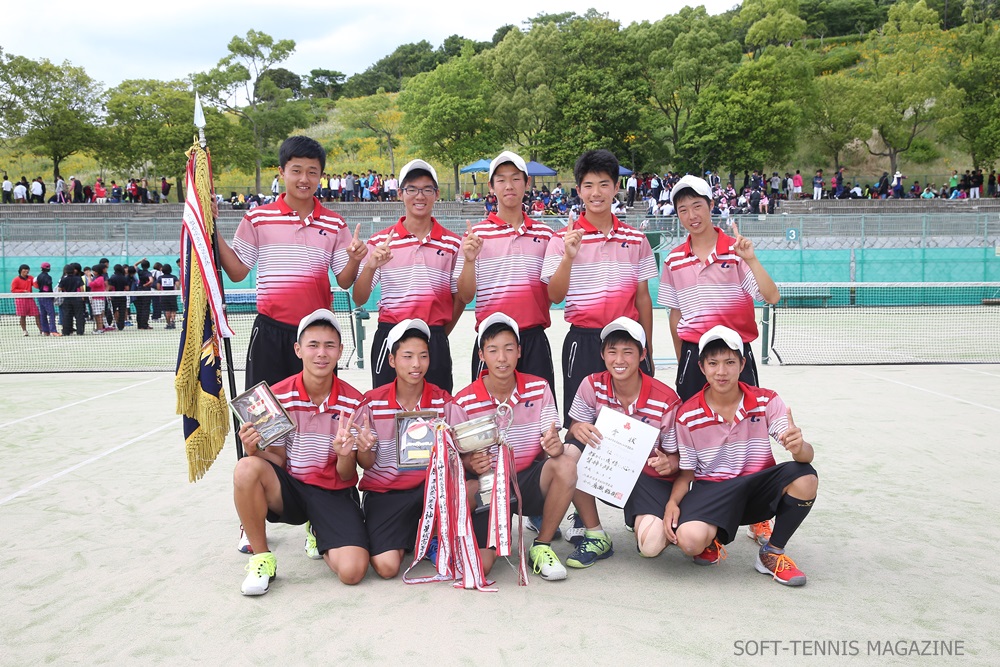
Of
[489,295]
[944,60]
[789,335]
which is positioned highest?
[944,60]

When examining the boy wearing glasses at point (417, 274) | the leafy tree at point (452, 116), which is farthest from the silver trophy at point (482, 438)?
the leafy tree at point (452, 116)

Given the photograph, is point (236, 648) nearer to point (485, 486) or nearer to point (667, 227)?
point (485, 486)

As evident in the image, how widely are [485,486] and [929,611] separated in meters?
2.39

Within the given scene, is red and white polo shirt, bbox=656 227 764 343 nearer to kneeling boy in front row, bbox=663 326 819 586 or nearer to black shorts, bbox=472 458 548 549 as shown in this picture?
kneeling boy in front row, bbox=663 326 819 586

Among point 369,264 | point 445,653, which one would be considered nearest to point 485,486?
point 445,653

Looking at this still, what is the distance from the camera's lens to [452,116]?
167 ft

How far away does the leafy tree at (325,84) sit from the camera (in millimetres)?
113438

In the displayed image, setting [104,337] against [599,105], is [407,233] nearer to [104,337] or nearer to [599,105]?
[104,337]

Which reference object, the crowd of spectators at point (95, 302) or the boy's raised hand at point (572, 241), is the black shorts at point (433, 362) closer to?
the boy's raised hand at point (572, 241)

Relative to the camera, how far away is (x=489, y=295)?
5.43m

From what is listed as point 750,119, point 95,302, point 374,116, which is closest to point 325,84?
point 374,116

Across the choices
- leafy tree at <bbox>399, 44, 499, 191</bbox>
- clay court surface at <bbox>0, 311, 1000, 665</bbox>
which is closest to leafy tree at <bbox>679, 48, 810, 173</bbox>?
leafy tree at <bbox>399, 44, 499, 191</bbox>

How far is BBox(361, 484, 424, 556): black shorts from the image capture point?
4.73m

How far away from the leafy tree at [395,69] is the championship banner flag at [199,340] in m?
106
